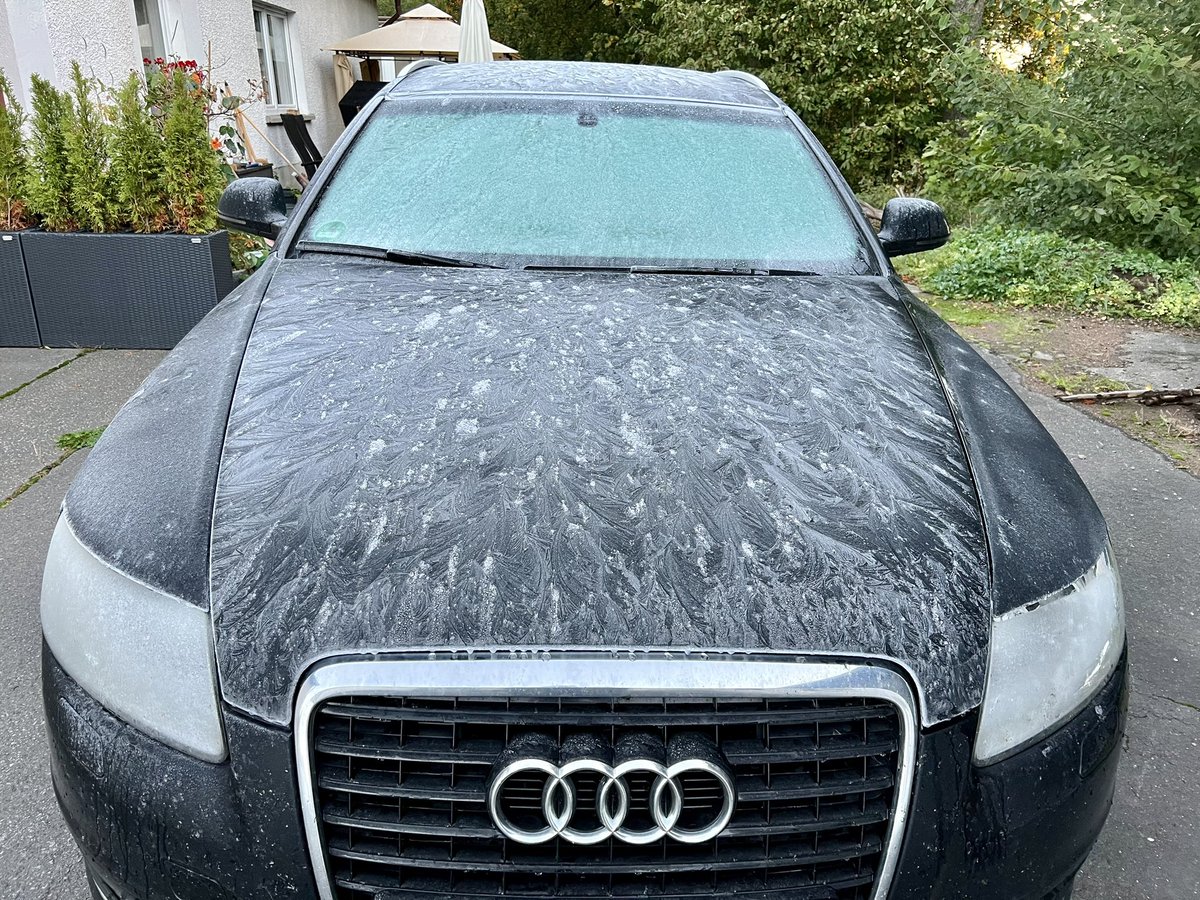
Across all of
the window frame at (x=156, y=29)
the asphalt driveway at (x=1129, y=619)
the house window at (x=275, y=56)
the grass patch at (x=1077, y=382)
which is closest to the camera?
the asphalt driveway at (x=1129, y=619)

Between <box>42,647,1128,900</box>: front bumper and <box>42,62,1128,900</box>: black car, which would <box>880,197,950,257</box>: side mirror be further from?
<box>42,647,1128,900</box>: front bumper

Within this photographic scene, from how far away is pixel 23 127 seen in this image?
673 cm

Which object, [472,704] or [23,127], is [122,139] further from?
[472,704]

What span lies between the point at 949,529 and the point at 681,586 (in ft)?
1.62

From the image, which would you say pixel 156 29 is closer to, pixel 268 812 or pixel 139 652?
pixel 139 652

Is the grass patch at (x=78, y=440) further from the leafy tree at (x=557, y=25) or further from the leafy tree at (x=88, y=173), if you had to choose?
the leafy tree at (x=557, y=25)

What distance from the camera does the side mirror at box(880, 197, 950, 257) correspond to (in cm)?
296

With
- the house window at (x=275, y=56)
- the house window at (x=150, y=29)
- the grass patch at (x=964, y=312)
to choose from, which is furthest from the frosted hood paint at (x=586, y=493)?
the house window at (x=275, y=56)

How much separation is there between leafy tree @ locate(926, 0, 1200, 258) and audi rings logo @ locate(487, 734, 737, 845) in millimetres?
6887

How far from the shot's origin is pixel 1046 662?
1.53m

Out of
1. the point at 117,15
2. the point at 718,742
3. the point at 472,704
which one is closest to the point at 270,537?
the point at 472,704

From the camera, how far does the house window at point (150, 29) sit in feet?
28.5

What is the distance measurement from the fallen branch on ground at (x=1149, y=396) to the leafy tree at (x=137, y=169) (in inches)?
205

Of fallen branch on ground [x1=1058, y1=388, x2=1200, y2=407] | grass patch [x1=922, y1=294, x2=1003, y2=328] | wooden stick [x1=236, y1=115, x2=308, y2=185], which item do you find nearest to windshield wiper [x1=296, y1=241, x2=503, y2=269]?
fallen branch on ground [x1=1058, y1=388, x2=1200, y2=407]
